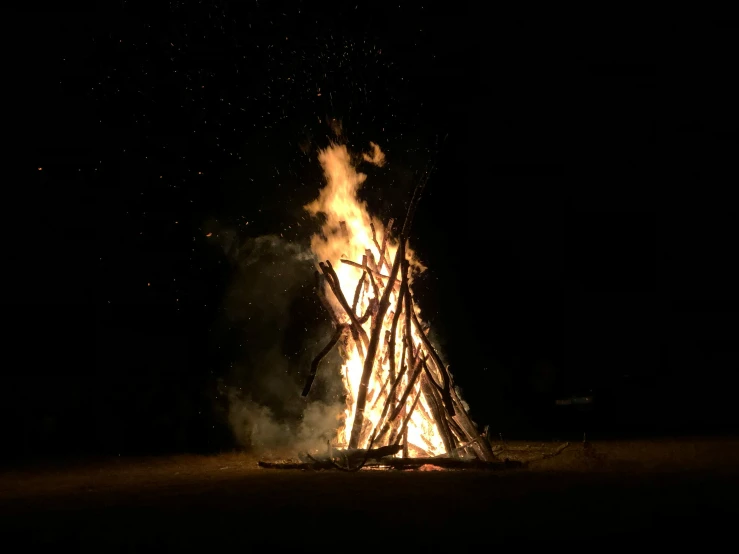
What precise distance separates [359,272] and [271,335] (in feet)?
17.2

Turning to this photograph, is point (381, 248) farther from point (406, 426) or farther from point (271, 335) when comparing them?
point (271, 335)

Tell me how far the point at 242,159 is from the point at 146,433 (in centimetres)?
446

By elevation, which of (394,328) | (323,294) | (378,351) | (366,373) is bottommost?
(366,373)

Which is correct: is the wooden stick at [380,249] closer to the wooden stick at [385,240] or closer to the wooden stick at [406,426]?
the wooden stick at [385,240]

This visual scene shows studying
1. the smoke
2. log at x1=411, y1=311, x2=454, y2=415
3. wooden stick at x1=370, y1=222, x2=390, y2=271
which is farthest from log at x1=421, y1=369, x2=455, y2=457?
the smoke

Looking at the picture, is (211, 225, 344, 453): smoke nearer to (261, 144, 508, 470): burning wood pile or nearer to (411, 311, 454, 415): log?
(261, 144, 508, 470): burning wood pile

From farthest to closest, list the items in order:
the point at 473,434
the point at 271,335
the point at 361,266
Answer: the point at 271,335, the point at 361,266, the point at 473,434

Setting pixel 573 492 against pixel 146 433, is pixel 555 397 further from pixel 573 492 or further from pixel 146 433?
pixel 573 492

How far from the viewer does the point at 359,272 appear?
9.45 metres

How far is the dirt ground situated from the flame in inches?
43.4

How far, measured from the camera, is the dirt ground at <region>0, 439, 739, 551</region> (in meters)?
4.94

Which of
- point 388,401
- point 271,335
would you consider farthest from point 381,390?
point 271,335

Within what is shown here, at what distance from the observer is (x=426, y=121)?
40.8 feet

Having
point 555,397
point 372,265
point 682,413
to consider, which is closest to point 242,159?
point 372,265
